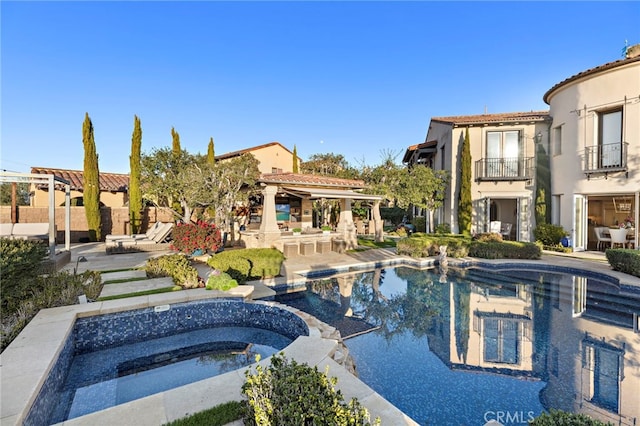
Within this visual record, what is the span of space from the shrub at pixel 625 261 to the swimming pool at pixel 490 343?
98cm

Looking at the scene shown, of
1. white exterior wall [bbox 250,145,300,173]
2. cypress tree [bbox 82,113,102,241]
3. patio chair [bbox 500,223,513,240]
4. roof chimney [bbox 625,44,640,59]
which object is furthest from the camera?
white exterior wall [bbox 250,145,300,173]

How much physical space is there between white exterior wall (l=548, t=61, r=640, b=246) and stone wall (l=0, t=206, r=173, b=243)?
29.8 m

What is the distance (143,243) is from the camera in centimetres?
1984

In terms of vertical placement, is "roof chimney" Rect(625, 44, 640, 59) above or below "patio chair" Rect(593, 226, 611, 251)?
above

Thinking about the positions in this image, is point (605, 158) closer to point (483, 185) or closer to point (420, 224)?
point (483, 185)

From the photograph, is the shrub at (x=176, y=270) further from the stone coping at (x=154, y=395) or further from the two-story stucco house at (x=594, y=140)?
the two-story stucco house at (x=594, y=140)

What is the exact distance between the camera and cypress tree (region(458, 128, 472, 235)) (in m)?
24.4

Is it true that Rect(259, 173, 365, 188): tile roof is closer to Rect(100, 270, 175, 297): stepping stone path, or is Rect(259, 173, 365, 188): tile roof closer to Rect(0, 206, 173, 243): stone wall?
Rect(100, 270, 175, 297): stepping stone path

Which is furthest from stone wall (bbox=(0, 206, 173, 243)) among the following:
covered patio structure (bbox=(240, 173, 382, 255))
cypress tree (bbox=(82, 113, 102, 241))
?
covered patio structure (bbox=(240, 173, 382, 255))

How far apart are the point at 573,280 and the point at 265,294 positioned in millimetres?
14843

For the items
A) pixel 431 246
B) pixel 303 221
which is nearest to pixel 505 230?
pixel 431 246

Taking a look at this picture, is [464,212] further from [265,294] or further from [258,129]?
[258,129]

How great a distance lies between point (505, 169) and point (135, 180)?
31.4 m

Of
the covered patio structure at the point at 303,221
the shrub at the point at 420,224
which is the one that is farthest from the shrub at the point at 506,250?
the shrub at the point at 420,224
